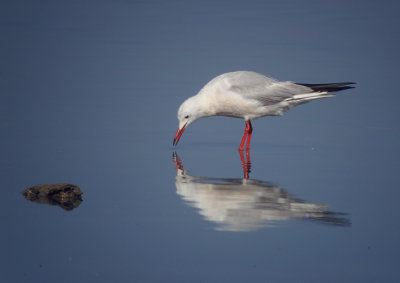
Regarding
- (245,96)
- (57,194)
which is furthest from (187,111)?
(57,194)

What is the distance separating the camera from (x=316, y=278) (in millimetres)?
6219

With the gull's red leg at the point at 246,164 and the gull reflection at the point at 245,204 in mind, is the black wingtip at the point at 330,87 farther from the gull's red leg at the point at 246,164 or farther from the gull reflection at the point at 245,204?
the gull reflection at the point at 245,204

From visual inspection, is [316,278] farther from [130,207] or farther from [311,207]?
[130,207]

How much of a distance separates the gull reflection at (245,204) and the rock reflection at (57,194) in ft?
4.32

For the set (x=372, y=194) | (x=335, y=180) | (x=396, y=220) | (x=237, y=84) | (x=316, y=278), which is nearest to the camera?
(x=316, y=278)

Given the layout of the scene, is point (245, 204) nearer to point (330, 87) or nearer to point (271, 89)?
point (271, 89)

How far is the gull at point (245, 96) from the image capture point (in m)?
12.0

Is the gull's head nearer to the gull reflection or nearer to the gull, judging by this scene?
the gull

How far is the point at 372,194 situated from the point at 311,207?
1.15m

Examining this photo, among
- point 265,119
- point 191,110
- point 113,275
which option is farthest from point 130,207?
point 265,119

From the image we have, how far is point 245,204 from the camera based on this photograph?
8203mm

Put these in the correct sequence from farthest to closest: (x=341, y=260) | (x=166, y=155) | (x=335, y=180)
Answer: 1. (x=166, y=155)
2. (x=335, y=180)
3. (x=341, y=260)

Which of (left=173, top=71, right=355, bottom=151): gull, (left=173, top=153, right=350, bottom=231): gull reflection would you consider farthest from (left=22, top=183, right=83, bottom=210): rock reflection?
(left=173, top=71, right=355, bottom=151): gull

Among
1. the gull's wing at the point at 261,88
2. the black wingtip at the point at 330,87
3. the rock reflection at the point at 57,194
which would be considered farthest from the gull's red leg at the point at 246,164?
the rock reflection at the point at 57,194
